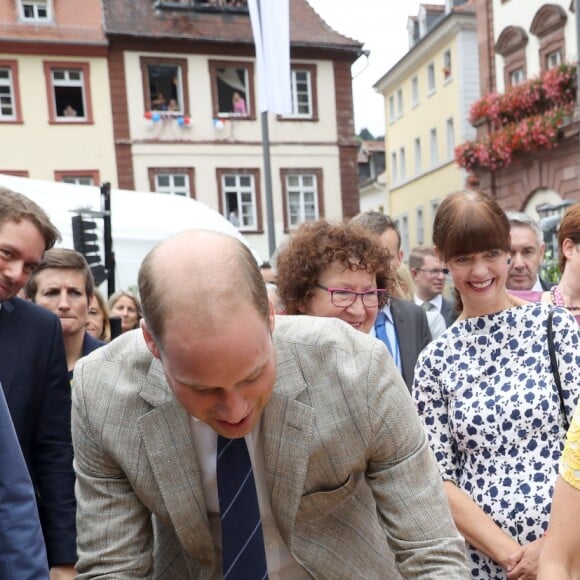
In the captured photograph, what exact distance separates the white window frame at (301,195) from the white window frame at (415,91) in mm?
10656

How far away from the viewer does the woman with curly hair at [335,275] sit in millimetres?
2592

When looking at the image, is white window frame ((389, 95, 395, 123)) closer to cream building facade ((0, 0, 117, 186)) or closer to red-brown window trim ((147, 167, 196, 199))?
red-brown window trim ((147, 167, 196, 199))

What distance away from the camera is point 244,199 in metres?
20.8

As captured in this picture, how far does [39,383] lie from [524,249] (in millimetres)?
2851

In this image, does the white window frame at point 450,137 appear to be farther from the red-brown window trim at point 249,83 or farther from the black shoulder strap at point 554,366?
the black shoulder strap at point 554,366

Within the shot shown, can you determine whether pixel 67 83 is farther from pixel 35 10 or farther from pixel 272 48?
pixel 272 48

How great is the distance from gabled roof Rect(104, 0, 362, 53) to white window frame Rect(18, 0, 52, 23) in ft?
5.04

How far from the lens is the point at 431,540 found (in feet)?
4.98

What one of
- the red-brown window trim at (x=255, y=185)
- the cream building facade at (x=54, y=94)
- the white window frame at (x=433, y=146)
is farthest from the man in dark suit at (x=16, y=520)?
the white window frame at (x=433, y=146)

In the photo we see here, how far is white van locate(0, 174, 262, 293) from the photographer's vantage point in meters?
7.82

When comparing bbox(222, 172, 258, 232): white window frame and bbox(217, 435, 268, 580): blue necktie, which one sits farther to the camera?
bbox(222, 172, 258, 232): white window frame

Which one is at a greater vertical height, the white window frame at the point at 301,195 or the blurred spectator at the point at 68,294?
the white window frame at the point at 301,195

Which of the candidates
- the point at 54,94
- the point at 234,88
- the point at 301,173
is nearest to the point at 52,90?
the point at 54,94

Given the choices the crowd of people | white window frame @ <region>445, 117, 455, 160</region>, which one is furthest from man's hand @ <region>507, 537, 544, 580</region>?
white window frame @ <region>445, 117, 455, 160</region>
